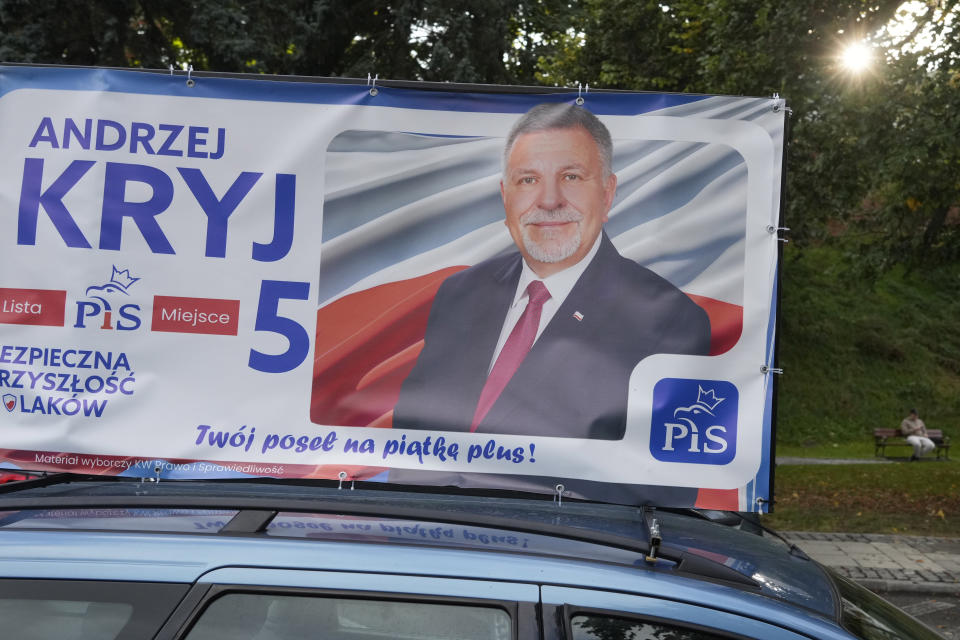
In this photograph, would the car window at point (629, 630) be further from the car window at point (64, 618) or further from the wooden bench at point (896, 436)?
the wooden bench at point (896, 436)

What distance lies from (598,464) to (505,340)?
0.49 m

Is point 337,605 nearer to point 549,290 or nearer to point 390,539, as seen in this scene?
point 390,539

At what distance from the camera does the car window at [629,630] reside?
6.31 ft

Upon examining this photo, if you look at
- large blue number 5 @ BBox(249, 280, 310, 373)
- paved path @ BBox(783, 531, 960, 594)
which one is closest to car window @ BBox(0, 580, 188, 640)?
large blue number 5 @ BBox(249, 280, 310, 373)

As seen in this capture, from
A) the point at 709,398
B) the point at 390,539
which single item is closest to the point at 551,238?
the point at 709,398

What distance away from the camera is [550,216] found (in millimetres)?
3121

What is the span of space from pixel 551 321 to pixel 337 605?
135cm

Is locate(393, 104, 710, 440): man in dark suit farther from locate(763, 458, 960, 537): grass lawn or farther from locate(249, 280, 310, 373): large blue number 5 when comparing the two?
locate(763, 458, 960, 537): grass lawn

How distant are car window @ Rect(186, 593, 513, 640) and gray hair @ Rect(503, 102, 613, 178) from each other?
5.46 ft

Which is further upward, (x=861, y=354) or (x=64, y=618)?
(x=861, y=354)

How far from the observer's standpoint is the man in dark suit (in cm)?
305

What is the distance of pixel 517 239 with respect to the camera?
317cm

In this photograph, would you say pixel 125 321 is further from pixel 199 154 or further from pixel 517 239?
pixel 517 239

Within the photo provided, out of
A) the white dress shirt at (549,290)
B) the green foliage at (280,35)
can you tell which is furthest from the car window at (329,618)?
the green foliage at (280,35)
